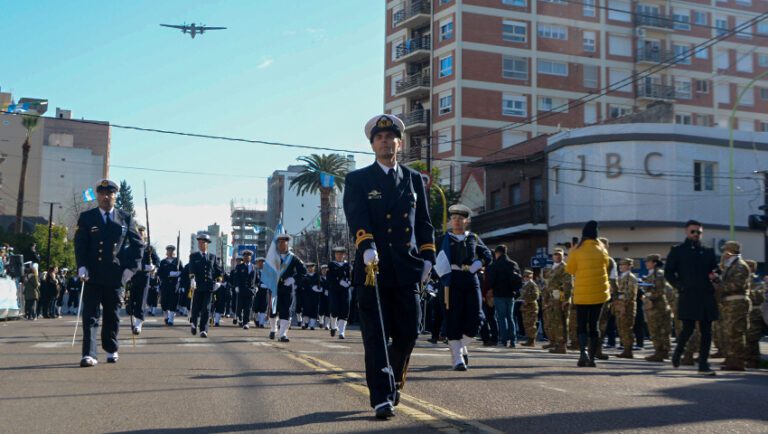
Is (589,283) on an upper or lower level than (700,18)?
lower

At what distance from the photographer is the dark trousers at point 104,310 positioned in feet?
34.7

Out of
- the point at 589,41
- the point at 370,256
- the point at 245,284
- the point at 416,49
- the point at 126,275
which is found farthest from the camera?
the point at 416,49

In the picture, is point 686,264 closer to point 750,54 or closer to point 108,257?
point 108,257

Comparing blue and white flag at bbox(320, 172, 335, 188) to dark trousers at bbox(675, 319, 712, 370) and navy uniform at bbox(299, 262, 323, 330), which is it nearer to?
navy uniform at bbox(299, 262, 323, 330)

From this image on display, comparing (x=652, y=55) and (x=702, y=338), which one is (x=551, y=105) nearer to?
(x=652, y=55)

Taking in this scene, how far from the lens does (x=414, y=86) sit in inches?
2483

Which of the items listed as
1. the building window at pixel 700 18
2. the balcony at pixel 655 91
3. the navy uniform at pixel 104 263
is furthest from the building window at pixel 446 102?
the navy uniform at pixel 104 263

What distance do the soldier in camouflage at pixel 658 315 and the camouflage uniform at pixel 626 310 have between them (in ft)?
0.94

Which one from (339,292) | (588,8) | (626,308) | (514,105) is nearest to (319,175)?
(514,105)

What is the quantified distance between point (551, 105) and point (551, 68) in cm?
260

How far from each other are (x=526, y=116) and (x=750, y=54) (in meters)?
21.7

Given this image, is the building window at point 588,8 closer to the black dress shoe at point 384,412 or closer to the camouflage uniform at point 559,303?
the camouflage uniform at point 559,303

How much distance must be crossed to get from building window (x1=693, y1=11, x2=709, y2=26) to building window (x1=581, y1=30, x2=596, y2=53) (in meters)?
10.4

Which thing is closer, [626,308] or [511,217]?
[626,308]
